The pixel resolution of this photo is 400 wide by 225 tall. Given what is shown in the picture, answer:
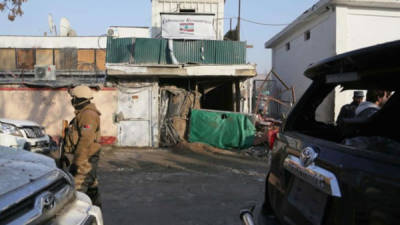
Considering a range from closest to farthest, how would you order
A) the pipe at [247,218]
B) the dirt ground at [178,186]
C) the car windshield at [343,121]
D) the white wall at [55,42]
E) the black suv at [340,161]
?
the black suv at [340,161]
the pipe at [247,218]
the car windshield at [343,121]
the dirt ground at [178,186]
the white wall at [55,42]

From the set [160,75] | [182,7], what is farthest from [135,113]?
[182,7]

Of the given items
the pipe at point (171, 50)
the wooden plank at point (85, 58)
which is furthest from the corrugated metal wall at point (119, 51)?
Result: the wooden plank at point (85, 58)

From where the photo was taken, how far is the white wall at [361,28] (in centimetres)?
1052

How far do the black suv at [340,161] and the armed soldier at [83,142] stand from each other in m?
2.18

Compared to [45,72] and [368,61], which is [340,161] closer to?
[368,61]

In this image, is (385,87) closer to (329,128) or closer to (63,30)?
(329,128)

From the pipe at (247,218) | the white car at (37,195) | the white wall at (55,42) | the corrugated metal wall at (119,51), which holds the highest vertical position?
the white wall at (55,42)

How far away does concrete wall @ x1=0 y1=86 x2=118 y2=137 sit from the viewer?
1128 cm

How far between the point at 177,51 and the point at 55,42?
11.9 meters

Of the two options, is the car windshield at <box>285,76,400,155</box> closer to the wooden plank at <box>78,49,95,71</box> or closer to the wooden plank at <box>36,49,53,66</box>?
the wooden plank at <box>78,49,95,71</box>

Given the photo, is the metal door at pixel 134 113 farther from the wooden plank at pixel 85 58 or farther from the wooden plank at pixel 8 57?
the wooden plank at pixel 8 57

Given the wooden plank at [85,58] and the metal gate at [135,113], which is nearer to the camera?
the metal gate at [135,113]

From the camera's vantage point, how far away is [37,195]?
71.2 inches

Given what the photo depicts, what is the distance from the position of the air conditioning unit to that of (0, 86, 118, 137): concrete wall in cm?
51
